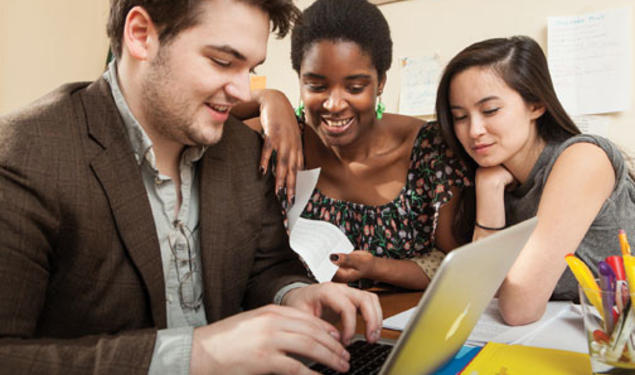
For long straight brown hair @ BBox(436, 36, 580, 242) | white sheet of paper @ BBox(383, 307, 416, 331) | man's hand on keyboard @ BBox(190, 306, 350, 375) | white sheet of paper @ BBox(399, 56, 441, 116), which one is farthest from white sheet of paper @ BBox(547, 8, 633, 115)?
man's hand on keyboard @ BBox(190, 306, 350, 375)

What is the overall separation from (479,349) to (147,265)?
513 mm

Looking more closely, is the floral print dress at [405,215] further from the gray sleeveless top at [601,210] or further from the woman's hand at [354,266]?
the gray sleeveless top at [601,210]

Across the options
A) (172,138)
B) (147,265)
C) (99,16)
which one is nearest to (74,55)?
(99,16)

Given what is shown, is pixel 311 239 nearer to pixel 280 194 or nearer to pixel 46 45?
pixel 280 194

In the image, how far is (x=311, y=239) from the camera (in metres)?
1.10

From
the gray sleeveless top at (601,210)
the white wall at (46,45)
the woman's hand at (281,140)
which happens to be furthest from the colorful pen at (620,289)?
the white wall at (46,45)

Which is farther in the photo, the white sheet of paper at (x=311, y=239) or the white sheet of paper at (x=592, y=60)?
the white sheet of paper at (x=592, y=60)

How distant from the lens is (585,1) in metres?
1.64

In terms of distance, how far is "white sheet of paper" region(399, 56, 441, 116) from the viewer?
1901 millimetres

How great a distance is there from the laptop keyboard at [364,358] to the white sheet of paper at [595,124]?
126 centimetres

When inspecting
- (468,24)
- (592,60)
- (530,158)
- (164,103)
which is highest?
(468,24)

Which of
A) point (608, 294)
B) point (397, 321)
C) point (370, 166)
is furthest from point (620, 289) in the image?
point (370, 166)

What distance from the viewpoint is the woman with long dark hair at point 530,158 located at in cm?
100

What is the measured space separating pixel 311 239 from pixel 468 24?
3.79ft
